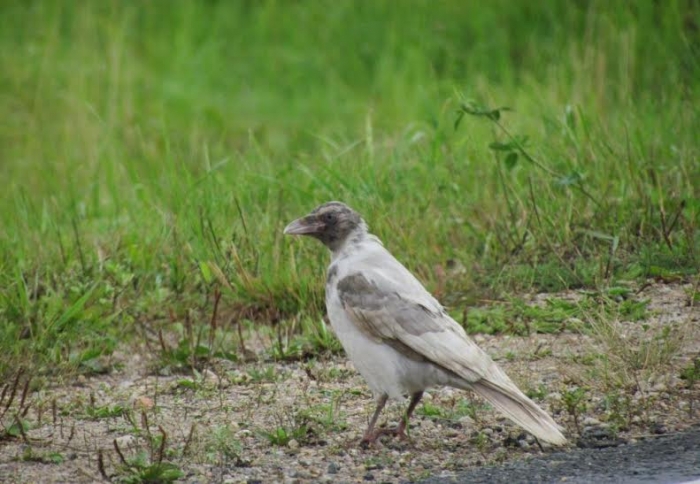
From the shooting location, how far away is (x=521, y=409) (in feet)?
16.9

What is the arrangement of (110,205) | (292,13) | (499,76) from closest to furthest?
(110,205), (499,76), (292,13)

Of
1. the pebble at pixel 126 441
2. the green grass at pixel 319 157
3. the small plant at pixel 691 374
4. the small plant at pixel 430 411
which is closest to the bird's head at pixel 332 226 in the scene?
the small plant at pixel 430 411

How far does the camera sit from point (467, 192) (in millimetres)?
8234

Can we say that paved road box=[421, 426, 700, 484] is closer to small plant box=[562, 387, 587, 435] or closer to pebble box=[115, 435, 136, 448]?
small plant box=[562, 387, 587, 435]

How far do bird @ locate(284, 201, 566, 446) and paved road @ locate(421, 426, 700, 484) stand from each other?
0.16 metres

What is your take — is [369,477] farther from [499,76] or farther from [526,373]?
[499,76]

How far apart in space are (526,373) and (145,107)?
244 inches

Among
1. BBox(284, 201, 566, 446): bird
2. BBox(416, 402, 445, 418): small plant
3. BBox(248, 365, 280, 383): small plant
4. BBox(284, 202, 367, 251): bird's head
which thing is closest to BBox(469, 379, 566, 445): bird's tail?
BBox(284, 201, 566, 446): bird

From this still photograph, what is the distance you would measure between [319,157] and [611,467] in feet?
14.7

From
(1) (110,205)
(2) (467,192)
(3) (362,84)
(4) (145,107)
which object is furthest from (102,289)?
(3) (362,84)

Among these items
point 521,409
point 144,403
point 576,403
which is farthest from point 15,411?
point 576,403

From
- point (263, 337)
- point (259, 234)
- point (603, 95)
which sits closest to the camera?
point (263, 337)

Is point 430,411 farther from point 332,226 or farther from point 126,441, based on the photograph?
point 126,441

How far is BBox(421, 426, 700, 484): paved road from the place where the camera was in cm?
471
